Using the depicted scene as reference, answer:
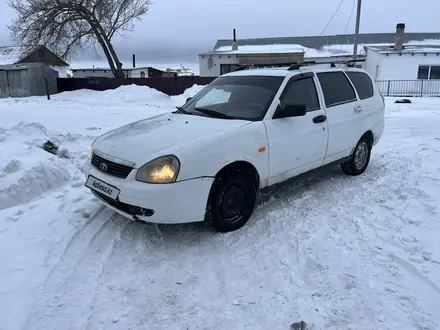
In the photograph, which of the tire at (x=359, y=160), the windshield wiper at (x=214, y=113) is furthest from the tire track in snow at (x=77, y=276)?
the tire at (x=359, y=160)

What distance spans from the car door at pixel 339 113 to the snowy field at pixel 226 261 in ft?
1.92

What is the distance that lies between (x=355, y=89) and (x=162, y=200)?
3870mm

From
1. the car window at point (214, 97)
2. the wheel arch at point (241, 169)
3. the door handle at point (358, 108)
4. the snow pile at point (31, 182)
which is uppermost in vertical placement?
the car window at point (214, 97)

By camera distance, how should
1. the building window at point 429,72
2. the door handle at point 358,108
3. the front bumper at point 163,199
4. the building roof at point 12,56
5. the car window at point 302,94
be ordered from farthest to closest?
the building roof at point 12,56
the building window at point 429,72
the door handle at point 358,108
the car window at point 302,94
the front bumper at point 163,199

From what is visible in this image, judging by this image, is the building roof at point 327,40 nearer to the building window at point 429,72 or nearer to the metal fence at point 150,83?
the building window at point 429,72

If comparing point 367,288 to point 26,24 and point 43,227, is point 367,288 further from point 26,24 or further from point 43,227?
point 26,24

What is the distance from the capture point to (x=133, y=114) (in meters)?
11.8

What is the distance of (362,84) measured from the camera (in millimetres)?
5918

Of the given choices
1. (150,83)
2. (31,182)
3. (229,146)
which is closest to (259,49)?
(150,83)

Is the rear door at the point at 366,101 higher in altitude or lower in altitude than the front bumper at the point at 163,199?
higher

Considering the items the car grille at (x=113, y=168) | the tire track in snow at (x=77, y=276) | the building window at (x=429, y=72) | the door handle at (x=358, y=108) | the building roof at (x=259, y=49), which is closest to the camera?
the tire track in snow at (x=77, y=276)

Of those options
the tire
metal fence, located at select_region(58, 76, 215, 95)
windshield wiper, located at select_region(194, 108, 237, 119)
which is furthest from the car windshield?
metal fence, located at select_region(58, 76, 215, 95)

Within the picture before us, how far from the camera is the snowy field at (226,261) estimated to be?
271cm

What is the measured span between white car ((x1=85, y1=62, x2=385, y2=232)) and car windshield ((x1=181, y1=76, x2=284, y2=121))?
14 millimetres
